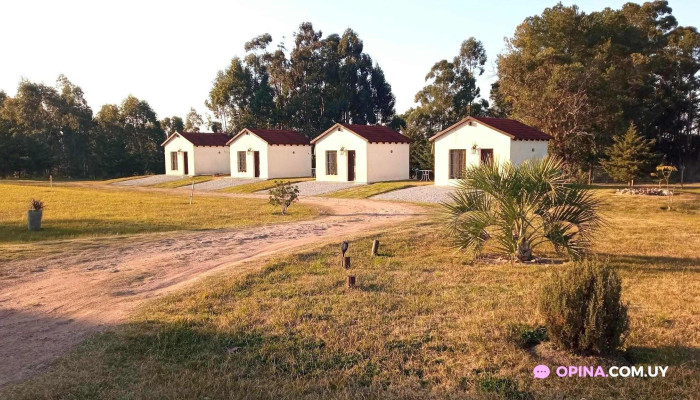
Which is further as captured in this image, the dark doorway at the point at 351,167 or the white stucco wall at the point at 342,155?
the dark doorway at the point at 351,167

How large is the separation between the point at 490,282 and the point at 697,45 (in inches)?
1667

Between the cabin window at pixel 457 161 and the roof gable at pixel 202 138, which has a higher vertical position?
the roof gable at pixel 202 138

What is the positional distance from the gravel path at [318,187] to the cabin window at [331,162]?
1.22 meters

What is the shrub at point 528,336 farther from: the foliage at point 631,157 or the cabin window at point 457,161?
the foliage at point 631,157

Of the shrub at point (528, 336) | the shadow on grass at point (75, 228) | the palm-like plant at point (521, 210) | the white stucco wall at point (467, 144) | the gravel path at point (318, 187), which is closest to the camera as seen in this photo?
the shrub at point (528, 336)

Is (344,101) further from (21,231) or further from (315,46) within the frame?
(21,231)

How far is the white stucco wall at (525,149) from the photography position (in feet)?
85.4

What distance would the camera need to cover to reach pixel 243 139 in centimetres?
3981

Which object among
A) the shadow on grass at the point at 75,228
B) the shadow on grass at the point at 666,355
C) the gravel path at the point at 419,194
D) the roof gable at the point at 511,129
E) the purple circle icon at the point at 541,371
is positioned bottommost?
the purple circle icon at the point at 541,371

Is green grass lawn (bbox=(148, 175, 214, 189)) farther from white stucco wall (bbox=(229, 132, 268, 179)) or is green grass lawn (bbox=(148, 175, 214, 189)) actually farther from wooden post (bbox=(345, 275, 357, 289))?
wooden post (bbox=(345, 275, 357, 289))

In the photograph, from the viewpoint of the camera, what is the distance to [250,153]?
129 ft

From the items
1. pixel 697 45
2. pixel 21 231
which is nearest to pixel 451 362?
pixel 21 231

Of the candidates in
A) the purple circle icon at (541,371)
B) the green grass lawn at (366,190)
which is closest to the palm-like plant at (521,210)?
the purple circle icon at (541,371)

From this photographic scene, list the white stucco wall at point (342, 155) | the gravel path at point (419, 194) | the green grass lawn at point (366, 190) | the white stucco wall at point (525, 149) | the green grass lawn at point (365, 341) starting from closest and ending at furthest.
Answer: the green grass lawn at point (365, 341) → the gravel path at point (419, 194) → the white stucco wall at point (525, 149) → the green grass lawn at point (366, 190) → the white stucco wall at point (342, 155)
